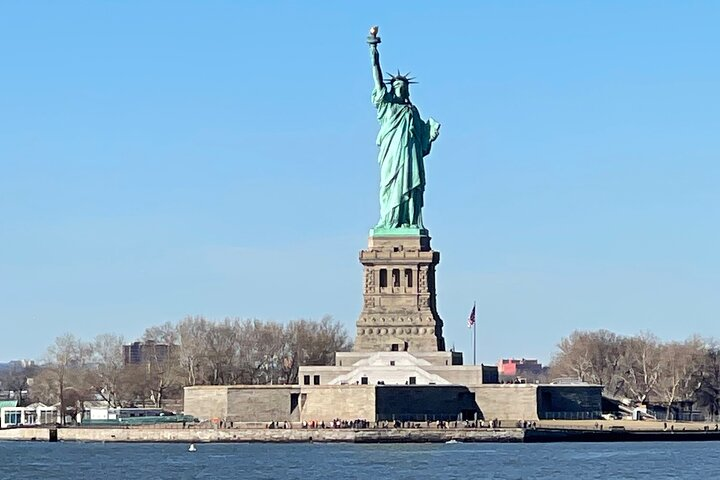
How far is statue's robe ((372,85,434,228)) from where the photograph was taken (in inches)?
3740

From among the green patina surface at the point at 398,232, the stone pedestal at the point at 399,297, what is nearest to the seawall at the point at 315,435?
the stone pedestal at the point at 399,297

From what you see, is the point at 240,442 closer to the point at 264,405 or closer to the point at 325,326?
the point at 264,405

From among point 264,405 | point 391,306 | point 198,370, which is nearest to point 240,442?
point 264,405

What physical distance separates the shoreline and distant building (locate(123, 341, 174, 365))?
22547mm

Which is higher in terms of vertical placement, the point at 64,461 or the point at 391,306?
the point at 391,306

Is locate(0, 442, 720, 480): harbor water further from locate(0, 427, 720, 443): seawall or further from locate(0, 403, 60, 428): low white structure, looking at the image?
locate(0, 403, 60, 428): low white structure

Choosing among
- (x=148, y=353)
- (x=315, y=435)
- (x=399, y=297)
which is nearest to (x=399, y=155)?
(x=399, y=297)

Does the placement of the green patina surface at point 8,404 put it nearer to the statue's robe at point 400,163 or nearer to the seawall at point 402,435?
the seawall at point 402,435

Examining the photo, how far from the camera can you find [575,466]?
68625mm

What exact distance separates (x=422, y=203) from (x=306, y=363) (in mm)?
15761

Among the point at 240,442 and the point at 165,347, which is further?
the point at 165,347

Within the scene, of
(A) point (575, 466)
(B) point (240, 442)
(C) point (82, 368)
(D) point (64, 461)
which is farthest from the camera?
(C) point (82, 368)

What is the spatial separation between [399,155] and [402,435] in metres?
16.8

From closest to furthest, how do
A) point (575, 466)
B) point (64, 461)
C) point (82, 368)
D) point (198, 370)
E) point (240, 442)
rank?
point (575, 466), point (64, 461), point (240, 442), point (198, 370), point (82, 368)
